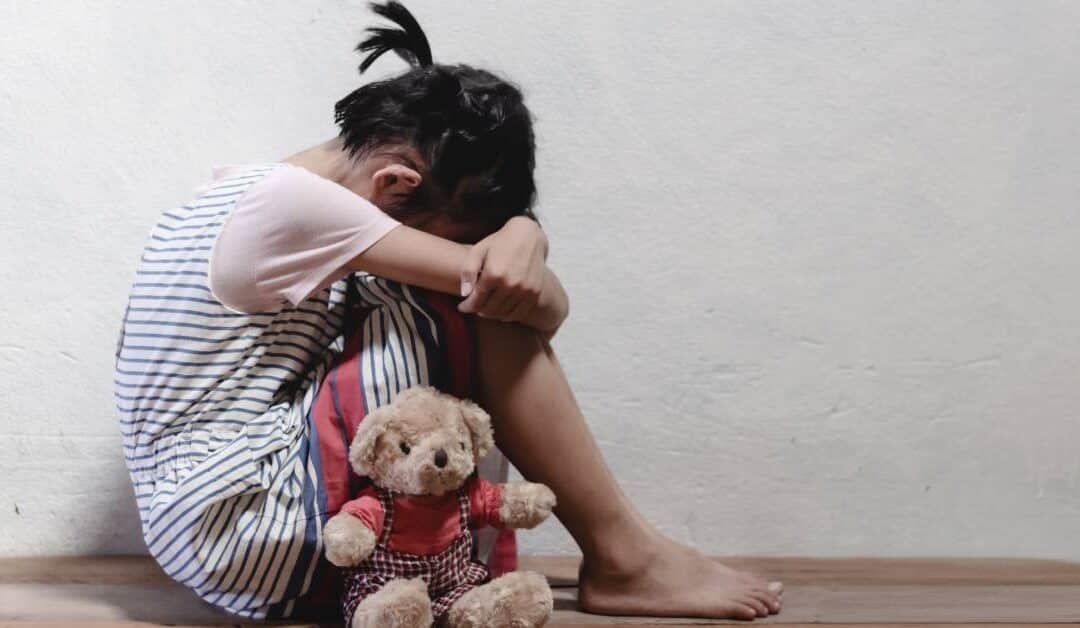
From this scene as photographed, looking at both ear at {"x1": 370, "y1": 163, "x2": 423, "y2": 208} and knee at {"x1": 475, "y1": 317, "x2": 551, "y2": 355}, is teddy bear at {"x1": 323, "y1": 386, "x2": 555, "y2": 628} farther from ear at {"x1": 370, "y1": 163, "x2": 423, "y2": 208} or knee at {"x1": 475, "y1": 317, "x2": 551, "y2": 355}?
ear at {"x1": 370, "y1": 163, "x2": 423, "y2": 208}

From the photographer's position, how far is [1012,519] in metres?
1.47

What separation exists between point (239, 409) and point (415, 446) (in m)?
0.19

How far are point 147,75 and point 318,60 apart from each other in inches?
8.3

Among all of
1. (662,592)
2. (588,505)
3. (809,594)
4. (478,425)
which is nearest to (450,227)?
(478,425)

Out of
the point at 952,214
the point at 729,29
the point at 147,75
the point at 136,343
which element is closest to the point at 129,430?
the point at 136,343

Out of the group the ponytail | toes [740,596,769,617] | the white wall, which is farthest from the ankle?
the ponytail

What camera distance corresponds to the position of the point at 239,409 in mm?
1001

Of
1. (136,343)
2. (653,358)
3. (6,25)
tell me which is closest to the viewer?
(136,343)

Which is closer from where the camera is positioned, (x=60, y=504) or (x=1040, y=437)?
(x=60, y=504)

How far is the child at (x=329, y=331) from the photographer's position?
0.98 m

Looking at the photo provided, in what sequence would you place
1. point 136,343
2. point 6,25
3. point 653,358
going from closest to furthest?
point 136,343, point 6,25, point 653,358

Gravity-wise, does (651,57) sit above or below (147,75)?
above

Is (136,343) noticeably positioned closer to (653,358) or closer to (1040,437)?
(653,358)

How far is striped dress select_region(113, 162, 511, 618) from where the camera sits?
3.21 ft
